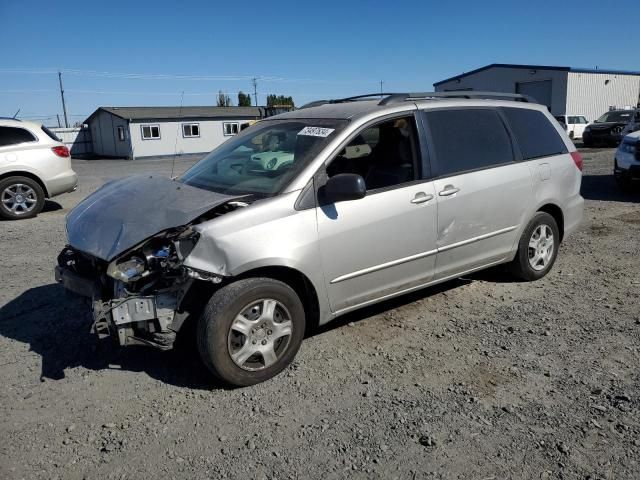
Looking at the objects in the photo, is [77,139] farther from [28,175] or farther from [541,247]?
[541,247]

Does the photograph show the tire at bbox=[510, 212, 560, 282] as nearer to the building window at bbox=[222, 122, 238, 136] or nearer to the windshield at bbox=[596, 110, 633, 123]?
the windshield at bbox=[596, 110, 633, 123]

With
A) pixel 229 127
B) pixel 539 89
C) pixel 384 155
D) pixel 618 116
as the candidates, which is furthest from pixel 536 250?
pixel 229 127

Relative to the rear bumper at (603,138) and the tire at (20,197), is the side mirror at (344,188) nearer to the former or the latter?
the tire at (20,197)

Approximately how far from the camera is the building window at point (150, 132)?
36.1 meters

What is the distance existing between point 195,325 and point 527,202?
3281 mm

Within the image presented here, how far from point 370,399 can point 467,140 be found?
247 centimetres

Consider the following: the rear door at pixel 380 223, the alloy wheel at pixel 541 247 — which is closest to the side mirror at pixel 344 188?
the rear door at pixel 380 223

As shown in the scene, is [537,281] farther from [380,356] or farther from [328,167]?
[328,167]

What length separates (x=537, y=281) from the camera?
5465 millimetres

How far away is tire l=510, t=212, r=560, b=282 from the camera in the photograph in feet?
16.9

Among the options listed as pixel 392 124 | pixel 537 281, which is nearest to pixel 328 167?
pixel 392 124

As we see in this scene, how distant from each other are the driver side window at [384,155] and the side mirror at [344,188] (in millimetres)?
444

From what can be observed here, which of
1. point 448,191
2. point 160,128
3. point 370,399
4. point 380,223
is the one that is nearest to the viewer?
point 370,399

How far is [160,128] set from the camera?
1452 inches
